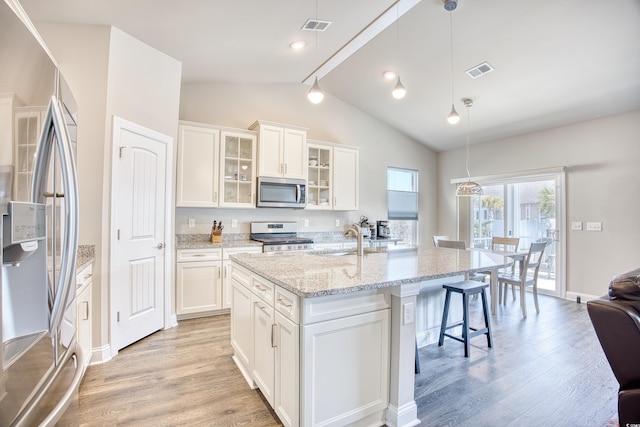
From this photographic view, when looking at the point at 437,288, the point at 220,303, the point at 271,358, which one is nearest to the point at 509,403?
the point at 437,288

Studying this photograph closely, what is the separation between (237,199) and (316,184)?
1341 mm

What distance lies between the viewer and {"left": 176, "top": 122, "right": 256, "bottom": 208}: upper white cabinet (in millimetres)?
3820

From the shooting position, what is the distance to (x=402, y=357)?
180 cm

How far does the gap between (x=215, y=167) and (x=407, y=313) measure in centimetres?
314

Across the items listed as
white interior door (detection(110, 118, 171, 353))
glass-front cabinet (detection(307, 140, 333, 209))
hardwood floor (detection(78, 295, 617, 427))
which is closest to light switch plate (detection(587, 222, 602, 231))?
hardwood floor (detection(78, 295, 617, 427))

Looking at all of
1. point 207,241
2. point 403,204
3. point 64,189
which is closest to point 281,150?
point 207,241

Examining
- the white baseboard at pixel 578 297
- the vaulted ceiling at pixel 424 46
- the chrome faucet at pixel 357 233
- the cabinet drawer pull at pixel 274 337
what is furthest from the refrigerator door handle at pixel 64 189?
the white baseboard at pixel 578 297

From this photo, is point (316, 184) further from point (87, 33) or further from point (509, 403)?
point (509, 403)

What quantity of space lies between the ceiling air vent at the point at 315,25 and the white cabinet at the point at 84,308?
3024 mm

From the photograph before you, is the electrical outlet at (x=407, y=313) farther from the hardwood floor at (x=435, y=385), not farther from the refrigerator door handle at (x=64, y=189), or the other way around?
the refrigerator door handle at (x=64, y=189)

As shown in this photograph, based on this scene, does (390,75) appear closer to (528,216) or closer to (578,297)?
(528,216)

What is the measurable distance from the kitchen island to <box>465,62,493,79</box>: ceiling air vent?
2.95 meters

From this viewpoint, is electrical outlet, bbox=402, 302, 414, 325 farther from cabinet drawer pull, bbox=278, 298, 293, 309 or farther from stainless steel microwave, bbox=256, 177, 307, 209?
stainless steel microwave, bbox=256, 177, 307, 209

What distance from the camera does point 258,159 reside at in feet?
14.0
